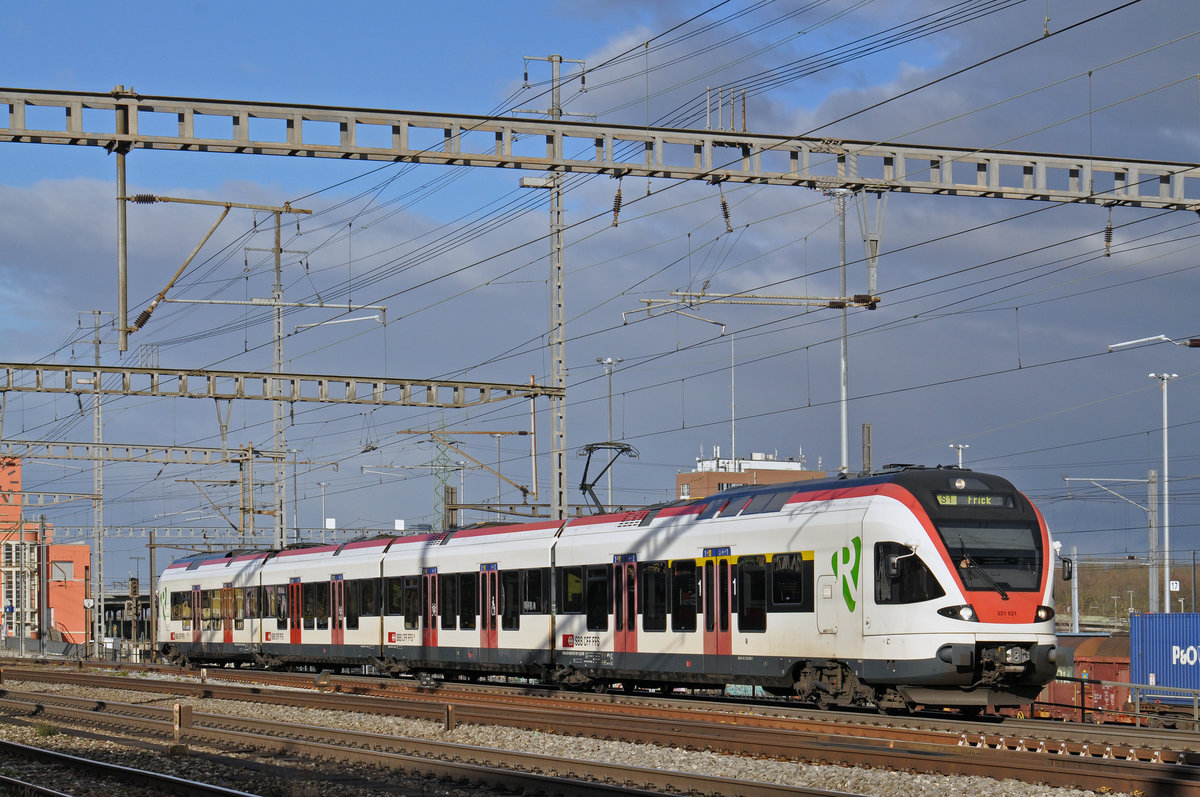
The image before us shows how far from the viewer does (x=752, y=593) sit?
22562mm

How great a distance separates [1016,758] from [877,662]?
552 centimetres

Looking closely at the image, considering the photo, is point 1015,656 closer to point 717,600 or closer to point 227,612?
point 717,600

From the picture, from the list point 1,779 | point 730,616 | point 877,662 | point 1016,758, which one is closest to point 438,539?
point 730,616

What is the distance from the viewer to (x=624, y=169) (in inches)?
776

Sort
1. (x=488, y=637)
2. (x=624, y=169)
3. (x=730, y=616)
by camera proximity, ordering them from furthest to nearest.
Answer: (x=488, y=637) → (x=730, y=616) → (x=624, y=169)

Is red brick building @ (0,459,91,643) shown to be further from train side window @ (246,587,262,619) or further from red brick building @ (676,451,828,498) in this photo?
red brick building @ (676,451,828,498)

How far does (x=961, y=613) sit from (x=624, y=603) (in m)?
8.13

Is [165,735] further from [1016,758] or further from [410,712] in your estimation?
[1016,758]

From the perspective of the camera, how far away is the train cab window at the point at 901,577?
64.0 feet

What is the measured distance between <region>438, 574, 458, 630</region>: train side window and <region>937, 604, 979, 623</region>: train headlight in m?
14.8

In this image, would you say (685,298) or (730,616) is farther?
(685,298)

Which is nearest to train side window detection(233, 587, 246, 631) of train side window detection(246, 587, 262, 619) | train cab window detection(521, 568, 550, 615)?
train side window detection(246, 587, 262, 619)

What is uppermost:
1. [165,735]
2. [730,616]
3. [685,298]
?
[685,298]

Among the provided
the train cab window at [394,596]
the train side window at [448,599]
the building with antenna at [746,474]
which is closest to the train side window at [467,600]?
the train side window at [448,599]
